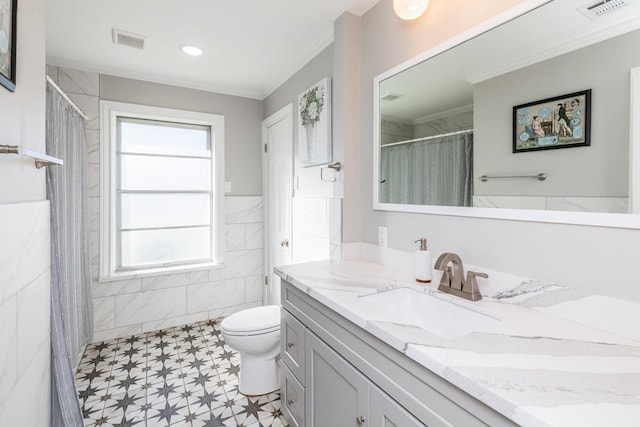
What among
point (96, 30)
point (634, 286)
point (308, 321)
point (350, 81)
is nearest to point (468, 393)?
point (634, 286)

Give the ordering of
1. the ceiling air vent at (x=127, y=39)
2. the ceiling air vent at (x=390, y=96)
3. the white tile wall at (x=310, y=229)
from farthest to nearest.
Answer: the white tile wall at (x=310, y=229)
the ceiling air vent at (x=127, y=39)
the ceiling air vent at (x=390, y=96)

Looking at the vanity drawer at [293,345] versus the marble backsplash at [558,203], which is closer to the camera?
the marble backsplash at [558,203]

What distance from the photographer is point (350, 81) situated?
196 cm

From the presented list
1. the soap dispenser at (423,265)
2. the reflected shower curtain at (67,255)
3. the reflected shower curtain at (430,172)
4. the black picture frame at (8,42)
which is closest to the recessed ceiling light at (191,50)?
the reflected shower curtain at (67,255)

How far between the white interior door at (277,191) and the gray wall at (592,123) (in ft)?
5.68

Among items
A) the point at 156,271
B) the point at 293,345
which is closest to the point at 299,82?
the point at 293,345

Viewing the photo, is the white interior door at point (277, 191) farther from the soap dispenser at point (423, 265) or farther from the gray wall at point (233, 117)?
the soap dispenser at point (423, 265)

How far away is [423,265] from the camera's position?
144 cm

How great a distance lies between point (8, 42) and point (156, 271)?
225 centimetres

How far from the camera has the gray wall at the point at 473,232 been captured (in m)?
0.94

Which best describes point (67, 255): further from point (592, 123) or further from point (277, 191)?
point (592, 123)

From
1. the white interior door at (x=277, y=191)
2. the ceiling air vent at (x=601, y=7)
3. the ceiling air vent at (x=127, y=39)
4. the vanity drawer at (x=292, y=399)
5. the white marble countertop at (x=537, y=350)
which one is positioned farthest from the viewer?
the white interior door at (x=277, y=191)

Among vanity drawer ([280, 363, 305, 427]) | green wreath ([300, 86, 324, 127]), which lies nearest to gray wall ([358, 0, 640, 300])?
green wreath ([300, 86, 324, 127])

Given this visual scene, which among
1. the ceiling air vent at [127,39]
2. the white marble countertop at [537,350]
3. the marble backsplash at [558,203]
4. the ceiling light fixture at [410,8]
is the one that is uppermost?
the ceiling air vent at [127,39]
